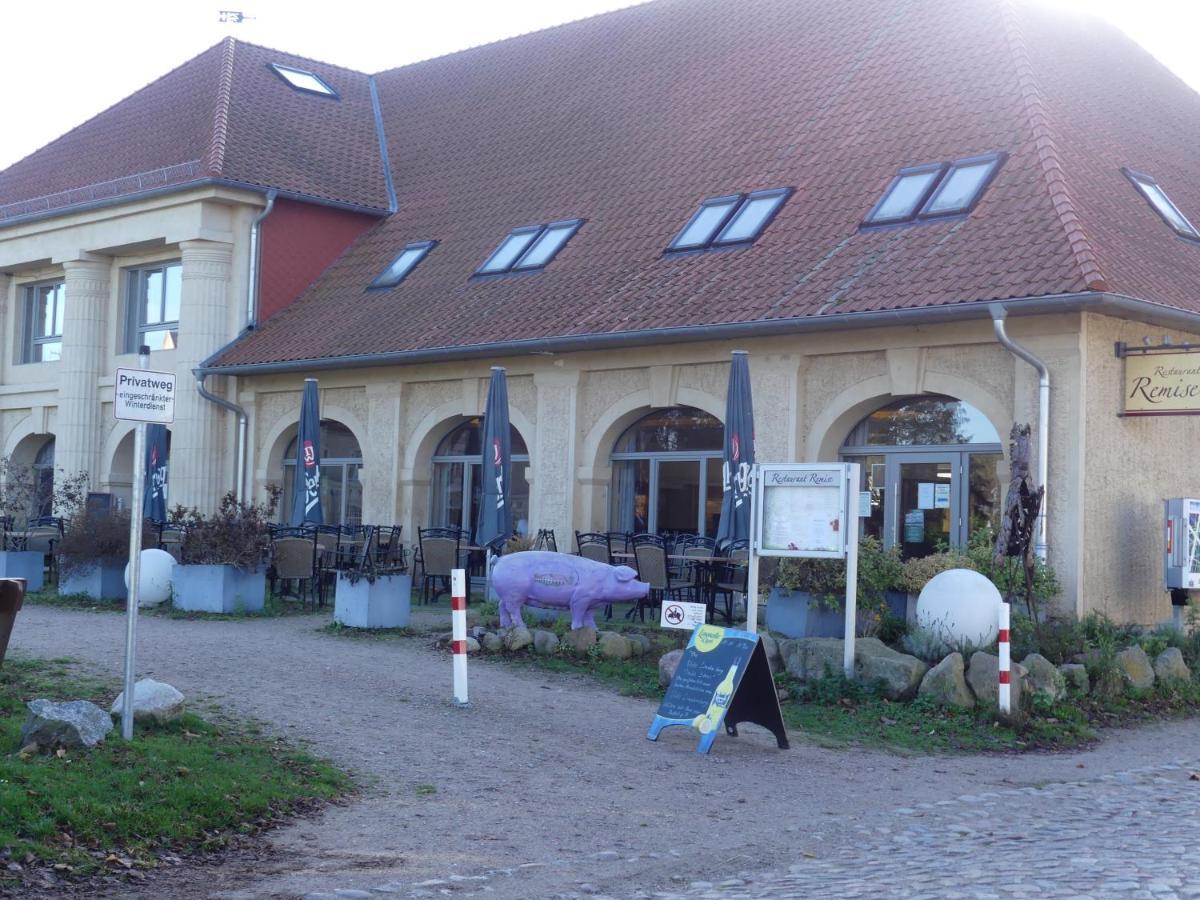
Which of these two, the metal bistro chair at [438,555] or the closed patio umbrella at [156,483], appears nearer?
the metal bistro chair at [438,555]


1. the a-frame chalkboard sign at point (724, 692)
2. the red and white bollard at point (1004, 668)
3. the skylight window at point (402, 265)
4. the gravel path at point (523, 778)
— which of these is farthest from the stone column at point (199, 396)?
the red and white bollard at point (1004, 668)

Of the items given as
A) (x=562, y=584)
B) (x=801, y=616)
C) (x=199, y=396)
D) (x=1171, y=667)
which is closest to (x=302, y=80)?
(x=199, y=396)

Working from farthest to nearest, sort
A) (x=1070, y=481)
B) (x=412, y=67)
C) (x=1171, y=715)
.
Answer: (x=412, y=67) → (x=1070, y=481) → (x=1171, y=715)

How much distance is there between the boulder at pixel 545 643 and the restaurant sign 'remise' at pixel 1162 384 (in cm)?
630

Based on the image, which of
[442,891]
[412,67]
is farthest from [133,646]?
[412,67]

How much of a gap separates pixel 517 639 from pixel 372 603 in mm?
1969

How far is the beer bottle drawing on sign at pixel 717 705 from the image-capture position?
Result: 406 inches

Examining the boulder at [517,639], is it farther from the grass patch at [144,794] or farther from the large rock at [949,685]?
the grass patch at [144,794]

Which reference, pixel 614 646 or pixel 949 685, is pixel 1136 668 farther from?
pixel 614 646

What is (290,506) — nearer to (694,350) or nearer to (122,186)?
(122,186)

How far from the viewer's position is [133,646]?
868cm

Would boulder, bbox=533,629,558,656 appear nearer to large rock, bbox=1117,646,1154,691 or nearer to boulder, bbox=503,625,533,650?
boulder, bbox=503,625,533,650

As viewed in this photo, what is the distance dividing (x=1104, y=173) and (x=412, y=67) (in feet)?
52.8

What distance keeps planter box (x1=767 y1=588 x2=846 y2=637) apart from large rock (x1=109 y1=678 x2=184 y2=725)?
631cm
